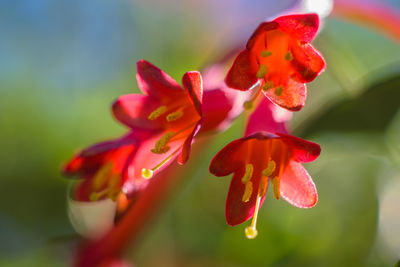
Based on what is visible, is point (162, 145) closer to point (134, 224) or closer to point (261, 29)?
point (261, 29)

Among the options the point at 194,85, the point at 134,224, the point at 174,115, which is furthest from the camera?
the point at 134,224

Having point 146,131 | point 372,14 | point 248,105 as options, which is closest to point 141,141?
point 146,131

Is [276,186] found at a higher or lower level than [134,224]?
higher

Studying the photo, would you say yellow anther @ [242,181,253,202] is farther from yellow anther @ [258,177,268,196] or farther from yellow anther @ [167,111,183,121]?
yellow anther @ [167,111,183,121]

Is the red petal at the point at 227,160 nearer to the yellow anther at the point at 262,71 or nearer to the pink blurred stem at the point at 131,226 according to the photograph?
the yellow anther at the point at 262,71

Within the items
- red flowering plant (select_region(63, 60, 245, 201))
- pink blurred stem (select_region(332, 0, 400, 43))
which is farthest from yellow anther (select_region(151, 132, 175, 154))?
pink blurred stem (select_region(332, 0, 400, 43))

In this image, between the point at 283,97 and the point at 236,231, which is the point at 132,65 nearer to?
the point at 236,231

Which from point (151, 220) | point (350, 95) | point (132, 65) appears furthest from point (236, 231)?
point (132, 65)
